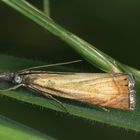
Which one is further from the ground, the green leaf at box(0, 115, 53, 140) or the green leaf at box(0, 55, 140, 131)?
the green leaf at box(0, 55, 140, 131)

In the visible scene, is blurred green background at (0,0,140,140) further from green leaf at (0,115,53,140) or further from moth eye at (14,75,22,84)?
green leaf at (0,115,53,140)

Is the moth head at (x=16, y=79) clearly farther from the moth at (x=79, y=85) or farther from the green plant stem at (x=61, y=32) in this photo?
the green plant stem at (x=61, y=32)

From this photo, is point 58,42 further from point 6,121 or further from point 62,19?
point 6,121

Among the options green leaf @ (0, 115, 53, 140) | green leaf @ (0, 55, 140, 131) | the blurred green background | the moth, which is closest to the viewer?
green leaf @ (0, 115, 53, 140)

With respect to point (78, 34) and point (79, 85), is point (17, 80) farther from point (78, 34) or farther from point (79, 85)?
point (78, 34)

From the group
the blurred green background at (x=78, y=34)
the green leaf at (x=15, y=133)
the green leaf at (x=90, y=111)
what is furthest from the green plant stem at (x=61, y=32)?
the blurred green background at (x=78, y=34)

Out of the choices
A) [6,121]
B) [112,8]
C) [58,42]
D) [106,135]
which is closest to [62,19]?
[58,42]

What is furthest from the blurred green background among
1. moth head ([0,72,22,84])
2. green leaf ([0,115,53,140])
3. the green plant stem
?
green leaf ([0,115,53,140])
